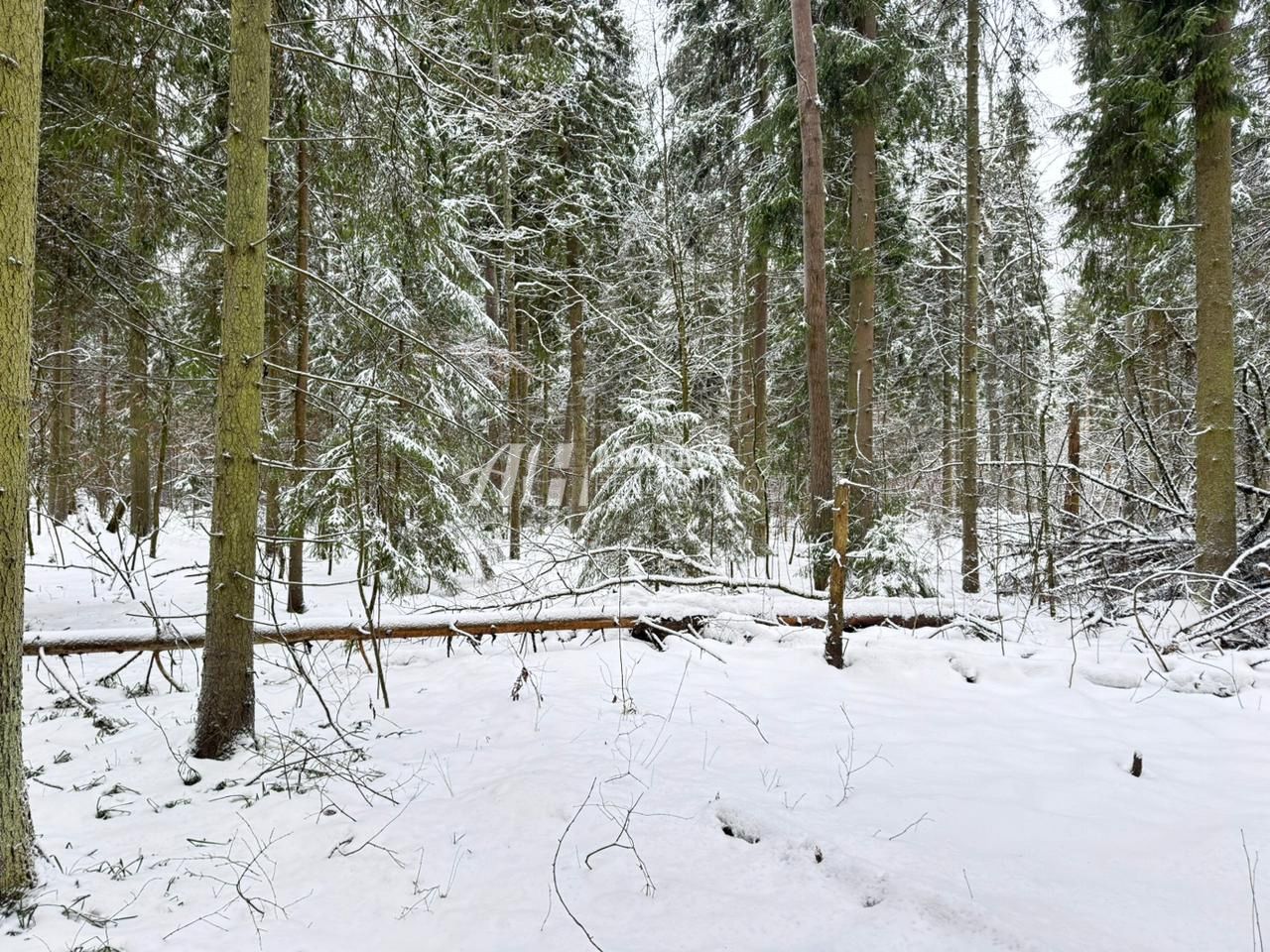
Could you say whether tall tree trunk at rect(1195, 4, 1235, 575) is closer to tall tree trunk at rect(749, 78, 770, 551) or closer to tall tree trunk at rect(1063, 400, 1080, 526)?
tall tree trunk at rect(1063, 400, 1080, 526)

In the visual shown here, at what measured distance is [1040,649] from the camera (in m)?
4.95

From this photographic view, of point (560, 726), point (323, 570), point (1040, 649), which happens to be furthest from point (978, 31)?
point (323, 570)

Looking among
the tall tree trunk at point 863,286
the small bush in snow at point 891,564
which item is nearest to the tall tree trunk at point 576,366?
the tall tree trunk at point 863,286

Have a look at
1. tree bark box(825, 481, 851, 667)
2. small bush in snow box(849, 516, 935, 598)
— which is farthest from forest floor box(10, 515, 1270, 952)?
small bush in snow box(849, 516, 935, 598)

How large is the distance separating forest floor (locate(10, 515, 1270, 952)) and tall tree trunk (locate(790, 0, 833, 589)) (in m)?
2.27

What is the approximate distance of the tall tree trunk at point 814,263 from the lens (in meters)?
6.58

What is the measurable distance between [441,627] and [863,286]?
7.23 m

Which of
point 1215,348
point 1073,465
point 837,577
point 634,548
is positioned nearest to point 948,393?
point 1073,465

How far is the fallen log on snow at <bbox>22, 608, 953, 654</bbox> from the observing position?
15.8 ft

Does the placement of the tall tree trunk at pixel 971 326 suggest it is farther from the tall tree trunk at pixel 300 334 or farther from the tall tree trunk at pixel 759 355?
the tall tree trunk at pixel 300 334

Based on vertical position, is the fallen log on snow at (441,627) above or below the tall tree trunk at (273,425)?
below

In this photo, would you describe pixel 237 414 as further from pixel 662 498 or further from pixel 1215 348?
pixel 1215 348

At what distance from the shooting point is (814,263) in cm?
672

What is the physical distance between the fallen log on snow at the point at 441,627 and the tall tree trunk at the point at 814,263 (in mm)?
1504
